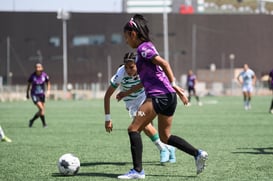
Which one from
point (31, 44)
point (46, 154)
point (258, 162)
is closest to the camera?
point (258, 162)

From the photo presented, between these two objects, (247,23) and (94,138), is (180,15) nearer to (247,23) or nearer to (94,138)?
(247,23)

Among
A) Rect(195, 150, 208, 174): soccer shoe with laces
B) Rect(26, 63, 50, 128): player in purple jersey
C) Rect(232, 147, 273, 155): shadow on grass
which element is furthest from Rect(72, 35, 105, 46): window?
Rect(195, 150, 208, 174): soccer shoe with laces

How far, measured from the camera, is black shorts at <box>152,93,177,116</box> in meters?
9.46

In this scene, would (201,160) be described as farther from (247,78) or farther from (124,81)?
(247,78)

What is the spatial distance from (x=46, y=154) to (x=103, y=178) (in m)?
3.80

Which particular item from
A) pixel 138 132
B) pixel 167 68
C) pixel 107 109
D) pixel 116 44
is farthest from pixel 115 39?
pixel 167 68

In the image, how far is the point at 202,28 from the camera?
8606cm

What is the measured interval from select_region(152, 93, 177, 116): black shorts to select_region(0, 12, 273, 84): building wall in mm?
68766

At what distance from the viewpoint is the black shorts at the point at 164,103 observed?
372 inches

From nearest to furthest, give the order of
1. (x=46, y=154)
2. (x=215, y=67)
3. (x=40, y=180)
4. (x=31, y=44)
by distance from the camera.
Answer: (x=40, y=180) → (x=46, y=154) → (x=31, y=44) → (x=215, y=67)

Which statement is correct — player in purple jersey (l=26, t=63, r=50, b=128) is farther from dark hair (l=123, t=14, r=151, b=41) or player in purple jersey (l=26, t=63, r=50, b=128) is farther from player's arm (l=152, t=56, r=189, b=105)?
player's arm (l=152, t=56, r=189, b=105)

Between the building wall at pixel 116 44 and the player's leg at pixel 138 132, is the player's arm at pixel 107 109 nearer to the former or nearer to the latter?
the player's leg at pixel 138 132

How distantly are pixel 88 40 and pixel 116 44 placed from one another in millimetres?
3247

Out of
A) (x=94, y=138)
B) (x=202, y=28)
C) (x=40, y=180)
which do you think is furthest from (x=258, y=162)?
(x=202, y=28)
